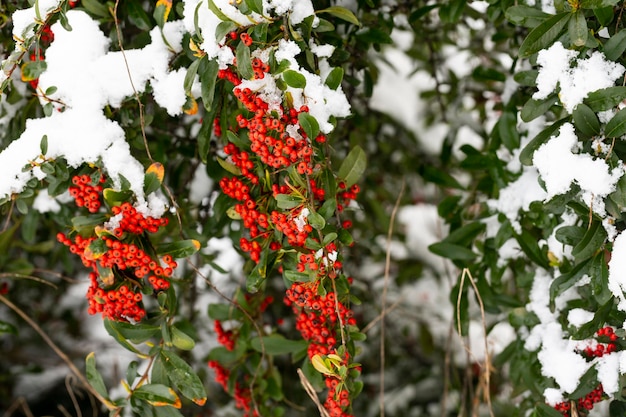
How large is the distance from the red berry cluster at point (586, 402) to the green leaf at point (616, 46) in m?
0.58

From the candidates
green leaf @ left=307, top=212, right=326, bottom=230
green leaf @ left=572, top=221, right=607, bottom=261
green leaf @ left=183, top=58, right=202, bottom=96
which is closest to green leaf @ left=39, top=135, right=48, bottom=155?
green leaf @ left=183, top=58, right=202, bottom=96

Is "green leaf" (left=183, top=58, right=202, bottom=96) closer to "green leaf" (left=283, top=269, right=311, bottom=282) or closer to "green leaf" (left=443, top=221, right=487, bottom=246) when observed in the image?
"green leaf" (left=283, top=269, right=311, bottom=282)

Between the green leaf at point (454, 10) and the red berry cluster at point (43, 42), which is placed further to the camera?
the green leaf at point (454, 10)

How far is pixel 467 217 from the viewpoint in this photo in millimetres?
1572

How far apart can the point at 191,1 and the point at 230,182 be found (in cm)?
32

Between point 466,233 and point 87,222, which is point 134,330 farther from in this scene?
point 466,233

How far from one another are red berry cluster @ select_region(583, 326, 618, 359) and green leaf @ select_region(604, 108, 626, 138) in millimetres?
346

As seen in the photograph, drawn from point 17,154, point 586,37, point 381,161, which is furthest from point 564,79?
point 381,161

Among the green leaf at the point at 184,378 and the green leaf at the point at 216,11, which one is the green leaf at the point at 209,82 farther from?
the green leaf at the point at 184,378

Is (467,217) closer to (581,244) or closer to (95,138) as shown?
(581,244)

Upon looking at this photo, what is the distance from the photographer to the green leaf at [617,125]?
93 centimetres

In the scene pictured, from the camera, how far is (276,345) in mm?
1377

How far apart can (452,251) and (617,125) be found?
55 cm

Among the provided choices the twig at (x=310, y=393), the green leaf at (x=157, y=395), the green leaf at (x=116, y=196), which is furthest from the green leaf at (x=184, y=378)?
the green leaf at (x=116, y=196)
